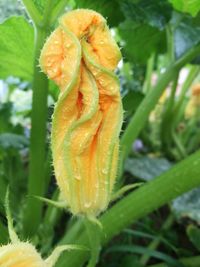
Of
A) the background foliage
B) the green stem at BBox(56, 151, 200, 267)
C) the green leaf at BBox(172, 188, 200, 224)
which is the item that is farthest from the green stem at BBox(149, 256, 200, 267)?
the green stem at BBox(56, 151, 200, 267)

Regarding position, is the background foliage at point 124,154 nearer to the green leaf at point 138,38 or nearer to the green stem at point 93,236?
the green leaf at point 138,38

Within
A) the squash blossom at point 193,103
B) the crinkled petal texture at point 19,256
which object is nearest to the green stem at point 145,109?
the crinkled petal texture at point 19,256

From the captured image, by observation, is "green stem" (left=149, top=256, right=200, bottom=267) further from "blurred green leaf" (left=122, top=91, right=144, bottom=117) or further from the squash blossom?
the squash blossom

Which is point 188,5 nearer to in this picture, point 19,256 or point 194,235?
point 194,235

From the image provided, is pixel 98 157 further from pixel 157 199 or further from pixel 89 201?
pixel 157 199

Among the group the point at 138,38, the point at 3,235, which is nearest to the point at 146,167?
the point at 138,38

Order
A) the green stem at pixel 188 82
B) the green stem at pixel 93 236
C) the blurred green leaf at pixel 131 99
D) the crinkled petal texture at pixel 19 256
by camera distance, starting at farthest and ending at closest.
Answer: the green stem at pixel 188 82
the blurred green leaf at pixel 131 99
the green stem at pixel 93 236
the crinkled petal texture at pixel 19 256

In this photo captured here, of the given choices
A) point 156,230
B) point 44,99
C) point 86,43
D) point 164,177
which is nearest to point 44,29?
point 44,99
